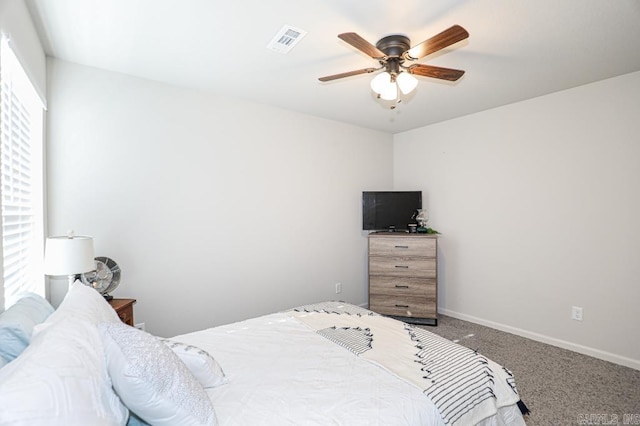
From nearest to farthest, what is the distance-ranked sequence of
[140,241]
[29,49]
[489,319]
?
[29,49]
[140,241]
[489,319]

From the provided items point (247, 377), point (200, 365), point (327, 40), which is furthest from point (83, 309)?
point (327, 40)

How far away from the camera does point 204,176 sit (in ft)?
10.0

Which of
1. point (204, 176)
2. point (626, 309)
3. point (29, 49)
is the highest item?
point (29, 49)

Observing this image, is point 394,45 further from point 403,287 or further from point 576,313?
point 576,313

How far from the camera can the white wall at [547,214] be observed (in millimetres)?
2799

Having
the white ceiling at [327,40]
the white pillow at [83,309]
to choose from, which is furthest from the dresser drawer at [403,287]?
the white pillow at [83,309]

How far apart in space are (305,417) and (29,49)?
250 centimetres

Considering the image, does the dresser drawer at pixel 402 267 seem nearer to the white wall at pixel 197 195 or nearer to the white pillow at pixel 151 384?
the white wall at pixel 197 195

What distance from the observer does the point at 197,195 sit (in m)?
3.02

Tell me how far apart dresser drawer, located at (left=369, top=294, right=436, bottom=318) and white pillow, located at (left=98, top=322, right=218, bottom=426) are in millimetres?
3023

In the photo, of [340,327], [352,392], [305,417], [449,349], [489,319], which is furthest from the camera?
[489,319]

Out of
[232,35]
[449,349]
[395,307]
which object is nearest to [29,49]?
[232,35]

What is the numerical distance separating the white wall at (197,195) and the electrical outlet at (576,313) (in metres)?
2.35

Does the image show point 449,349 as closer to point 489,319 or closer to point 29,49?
point 489,319
